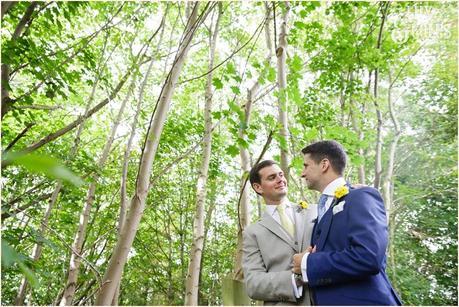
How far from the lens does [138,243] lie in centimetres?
1211

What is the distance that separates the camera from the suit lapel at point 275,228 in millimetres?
1968

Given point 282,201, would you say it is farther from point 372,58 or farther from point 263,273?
point 372,58

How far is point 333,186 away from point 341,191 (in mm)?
125

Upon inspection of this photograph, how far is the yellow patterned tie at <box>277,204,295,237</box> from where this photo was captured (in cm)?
204

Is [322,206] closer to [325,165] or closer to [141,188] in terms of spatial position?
[325,165]

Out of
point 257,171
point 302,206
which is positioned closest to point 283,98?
point 257,171

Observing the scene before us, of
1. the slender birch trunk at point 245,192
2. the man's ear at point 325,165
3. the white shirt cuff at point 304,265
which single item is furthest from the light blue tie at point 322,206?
the slender birch trunk at point 245,192

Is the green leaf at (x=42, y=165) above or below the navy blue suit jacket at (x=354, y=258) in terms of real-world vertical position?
below

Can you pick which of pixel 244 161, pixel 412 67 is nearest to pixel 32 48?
pixel 244 161

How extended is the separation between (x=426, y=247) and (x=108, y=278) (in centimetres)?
1346

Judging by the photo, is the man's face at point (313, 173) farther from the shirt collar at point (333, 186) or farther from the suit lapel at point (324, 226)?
the suit lapel at point (324, 226)

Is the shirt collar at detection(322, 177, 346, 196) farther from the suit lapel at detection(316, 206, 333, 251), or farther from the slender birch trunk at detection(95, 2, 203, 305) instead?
the slender birch trunk at detection(95, 2, 203, 305)

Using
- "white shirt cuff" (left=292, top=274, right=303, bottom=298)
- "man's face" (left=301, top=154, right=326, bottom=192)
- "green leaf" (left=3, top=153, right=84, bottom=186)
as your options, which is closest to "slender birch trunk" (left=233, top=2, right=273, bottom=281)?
"man's face" (left=301, top=154, right=326, bottom=192)

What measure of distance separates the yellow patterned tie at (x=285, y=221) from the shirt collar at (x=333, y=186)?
0.28 m
